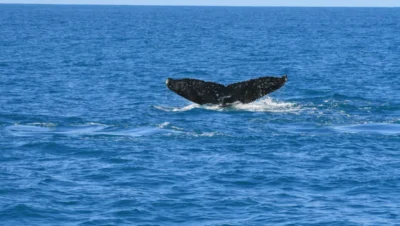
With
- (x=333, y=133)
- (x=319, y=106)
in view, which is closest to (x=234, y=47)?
(x=319, y=106)

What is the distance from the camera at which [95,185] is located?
22.5 metres

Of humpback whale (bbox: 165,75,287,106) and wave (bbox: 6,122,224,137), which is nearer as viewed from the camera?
wave (bbox: 6,122,224,137)

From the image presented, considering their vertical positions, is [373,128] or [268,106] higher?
[373,128]

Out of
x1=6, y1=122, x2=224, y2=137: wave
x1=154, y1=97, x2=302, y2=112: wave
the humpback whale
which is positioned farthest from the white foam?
x1=6, y1=122, x2=224, y2=137: wave

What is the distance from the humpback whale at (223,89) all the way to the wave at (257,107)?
201 millimetres

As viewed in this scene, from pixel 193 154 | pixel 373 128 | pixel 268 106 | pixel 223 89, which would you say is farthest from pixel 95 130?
pixel 373 128

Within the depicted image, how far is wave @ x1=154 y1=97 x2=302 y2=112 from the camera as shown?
3209cm

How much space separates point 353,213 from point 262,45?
6364cm

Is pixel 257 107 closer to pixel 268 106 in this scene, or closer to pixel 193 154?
pixel 268 106

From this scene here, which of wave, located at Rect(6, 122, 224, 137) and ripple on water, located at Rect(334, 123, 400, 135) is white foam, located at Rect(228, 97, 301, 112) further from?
ripple on water, located at Rect(334, 123, 400, 135)

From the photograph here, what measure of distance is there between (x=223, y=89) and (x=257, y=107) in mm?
1848

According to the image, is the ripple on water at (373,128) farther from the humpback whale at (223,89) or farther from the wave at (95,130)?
the wave at (95,130)

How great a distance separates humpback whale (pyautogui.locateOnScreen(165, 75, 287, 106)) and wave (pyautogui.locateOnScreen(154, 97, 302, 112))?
0.66 ft

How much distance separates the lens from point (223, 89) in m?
31.6
